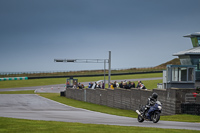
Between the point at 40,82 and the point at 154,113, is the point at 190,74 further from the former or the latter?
the point at 40,82

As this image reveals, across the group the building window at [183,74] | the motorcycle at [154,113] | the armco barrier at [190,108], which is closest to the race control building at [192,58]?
the building window at [183,74]

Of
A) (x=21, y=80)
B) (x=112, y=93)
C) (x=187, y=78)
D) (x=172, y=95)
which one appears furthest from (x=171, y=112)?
(x=21, y=80)

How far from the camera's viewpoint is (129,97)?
31.9 metres

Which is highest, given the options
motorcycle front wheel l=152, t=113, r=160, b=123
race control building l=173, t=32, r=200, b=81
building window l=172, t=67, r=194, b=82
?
race control building l=173, t=32, r=200, b=81

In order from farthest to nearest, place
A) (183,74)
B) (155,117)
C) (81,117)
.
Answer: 1. (183,74)
2. (81,117)
3. (155,117)

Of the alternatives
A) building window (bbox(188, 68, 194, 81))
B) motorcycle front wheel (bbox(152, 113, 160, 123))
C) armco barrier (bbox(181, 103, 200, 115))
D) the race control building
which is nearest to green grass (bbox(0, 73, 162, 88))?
the race control building

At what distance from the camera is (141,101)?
95.2 ft

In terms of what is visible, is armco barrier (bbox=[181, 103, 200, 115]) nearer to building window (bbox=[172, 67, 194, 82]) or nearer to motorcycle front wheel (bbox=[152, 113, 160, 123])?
motorcycle front wheel (bbox=[152, 113, 160, 123])

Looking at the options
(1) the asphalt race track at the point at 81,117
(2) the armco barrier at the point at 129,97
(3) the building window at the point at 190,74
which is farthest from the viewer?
(3) the building window at the point at 190,74

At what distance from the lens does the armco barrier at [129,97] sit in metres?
22.4

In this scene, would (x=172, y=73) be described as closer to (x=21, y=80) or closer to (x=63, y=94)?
(x=63, y=94)

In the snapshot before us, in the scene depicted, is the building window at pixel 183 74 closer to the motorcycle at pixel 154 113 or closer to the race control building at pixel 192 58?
the race control building at pixel 192 58

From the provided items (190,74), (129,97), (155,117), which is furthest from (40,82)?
(155,117)

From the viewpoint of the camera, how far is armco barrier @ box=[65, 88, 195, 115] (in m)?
22.4
